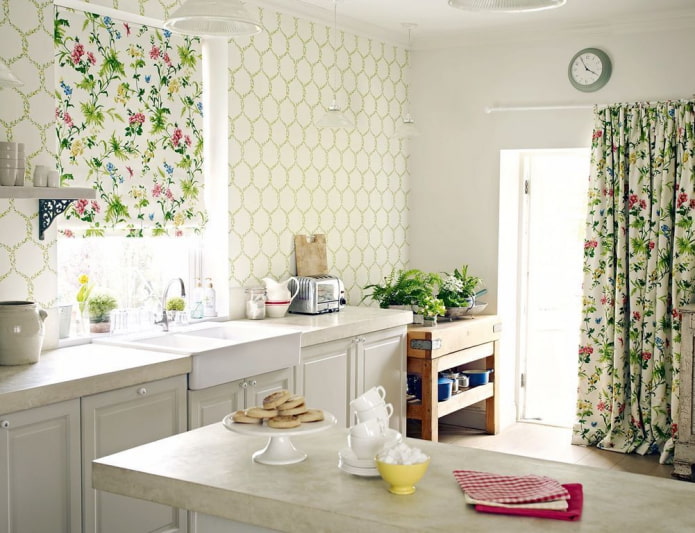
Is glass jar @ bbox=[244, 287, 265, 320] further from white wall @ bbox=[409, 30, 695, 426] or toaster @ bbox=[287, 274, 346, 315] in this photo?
white wall @ bbox=[409, 30, 695, 426]

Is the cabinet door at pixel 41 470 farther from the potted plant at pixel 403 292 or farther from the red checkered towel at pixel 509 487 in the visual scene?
the potted plant at pixel 403 292

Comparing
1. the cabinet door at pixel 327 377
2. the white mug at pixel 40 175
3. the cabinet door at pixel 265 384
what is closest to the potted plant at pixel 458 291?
the cabinet door at pixel 327 377

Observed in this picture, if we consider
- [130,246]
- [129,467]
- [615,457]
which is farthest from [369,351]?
[129,467]

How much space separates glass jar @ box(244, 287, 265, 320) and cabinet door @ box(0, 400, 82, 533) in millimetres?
1783

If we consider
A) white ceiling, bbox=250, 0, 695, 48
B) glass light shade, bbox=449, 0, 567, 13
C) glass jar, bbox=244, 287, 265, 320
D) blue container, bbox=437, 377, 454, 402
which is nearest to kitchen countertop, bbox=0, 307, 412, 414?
glass jar, bbox=244, 287, 265, 320

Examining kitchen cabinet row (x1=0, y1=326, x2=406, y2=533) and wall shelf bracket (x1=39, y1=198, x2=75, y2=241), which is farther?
wall shelf bracket (x1=39, y1=198, x2=75, y2=241)

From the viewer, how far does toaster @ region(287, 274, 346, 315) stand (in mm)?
5160

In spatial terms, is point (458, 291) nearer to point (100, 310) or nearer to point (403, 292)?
point (403, 292)

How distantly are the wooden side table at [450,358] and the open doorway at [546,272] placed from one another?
43cm

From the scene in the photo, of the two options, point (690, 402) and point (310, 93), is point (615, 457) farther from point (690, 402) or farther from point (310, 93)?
point (310, 93)

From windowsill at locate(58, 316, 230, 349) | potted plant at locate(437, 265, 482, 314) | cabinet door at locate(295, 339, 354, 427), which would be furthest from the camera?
potted plant at locate(437, 265, 482, 314)

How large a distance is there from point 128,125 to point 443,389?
263 centimetres

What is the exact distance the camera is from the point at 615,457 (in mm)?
5633

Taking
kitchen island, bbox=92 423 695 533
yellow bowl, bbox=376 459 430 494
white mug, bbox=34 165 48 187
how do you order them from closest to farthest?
kitchen island, bbox=92 423 695 533 → yellow bowl, bbox=376 459 430 494 → white mug, bbox=34 165 48 187
